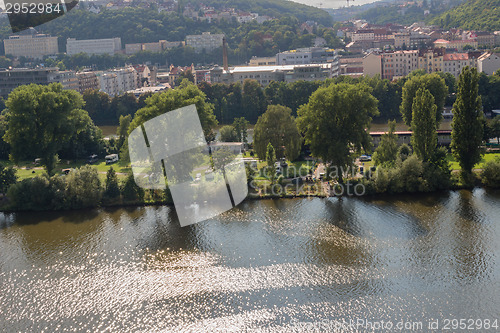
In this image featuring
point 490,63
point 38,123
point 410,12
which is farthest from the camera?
point 410,12

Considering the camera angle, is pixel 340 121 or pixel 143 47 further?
pixel 143 47

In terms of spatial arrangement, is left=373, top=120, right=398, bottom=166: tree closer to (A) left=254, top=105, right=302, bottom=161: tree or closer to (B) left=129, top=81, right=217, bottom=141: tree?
(A) left=254, top=105, right=302, bottom=161: tree

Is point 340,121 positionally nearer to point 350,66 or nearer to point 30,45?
point 350,66

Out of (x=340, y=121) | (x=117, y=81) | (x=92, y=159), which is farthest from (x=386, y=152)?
(x=117, y=81)

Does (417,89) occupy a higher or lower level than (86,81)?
lower

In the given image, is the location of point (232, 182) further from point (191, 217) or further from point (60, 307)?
point (60, 307)

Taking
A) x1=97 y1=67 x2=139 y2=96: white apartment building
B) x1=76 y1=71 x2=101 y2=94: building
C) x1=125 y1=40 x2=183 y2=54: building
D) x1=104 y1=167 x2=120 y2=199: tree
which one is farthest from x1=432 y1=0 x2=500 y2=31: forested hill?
x1=104 y1=167 x2=120 y2=199: tree
